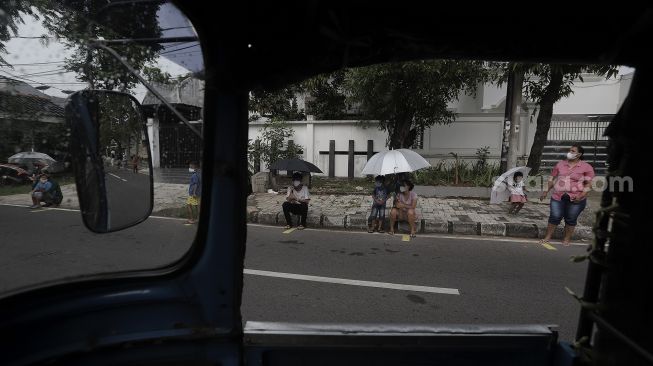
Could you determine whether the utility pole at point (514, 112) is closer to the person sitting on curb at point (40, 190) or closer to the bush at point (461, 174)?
the bush at point (461, 174)

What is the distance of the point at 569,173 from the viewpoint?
19.4ft

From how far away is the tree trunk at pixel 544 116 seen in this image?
366 inches

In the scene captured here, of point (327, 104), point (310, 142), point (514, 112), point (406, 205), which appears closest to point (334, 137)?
point (310, 142)

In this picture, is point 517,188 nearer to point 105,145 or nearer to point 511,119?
point 511,119

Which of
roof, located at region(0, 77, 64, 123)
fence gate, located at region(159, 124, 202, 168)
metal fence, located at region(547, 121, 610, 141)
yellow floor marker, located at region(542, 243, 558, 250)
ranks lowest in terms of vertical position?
yellow floor marker, located at region(542, 243, 558, 250)

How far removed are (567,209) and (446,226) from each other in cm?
187

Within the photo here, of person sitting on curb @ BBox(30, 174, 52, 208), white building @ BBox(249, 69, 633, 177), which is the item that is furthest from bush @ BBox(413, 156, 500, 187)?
Answer: person sitting on curb @ BBox(30, 174, 52, 208)

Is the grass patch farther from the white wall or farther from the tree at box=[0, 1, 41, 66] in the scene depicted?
the tree at box=[0, 1, 41, 66]

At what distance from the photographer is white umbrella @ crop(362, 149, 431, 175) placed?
23.6 ft

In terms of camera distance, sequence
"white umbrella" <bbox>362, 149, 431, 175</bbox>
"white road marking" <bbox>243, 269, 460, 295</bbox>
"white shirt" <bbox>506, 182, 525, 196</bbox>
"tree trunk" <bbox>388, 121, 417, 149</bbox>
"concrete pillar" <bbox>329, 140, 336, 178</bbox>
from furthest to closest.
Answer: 1. "concrete pillar" <bbox>329, 140, 336, 178</bbox>
2. "tree trunk" <bbox>388, 121, 417, 149</bbox>
3. "white shirt" <bbox>506, 182, 525, 196</bbox>
4. "white umbrella" <bbox>362, 149, 431, 175</bbox>
5. "white road marking" <bbox>243, 269, 460, 295</bbox>

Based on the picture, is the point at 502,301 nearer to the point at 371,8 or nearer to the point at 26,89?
the point at 371,8

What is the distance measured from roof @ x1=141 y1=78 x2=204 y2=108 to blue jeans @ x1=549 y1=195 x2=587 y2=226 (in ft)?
20.1

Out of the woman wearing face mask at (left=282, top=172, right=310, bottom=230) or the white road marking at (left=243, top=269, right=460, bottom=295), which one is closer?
the white road marking at (left=243, top=269, right=460, bottom=295)

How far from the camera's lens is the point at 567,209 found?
19.9 feet
